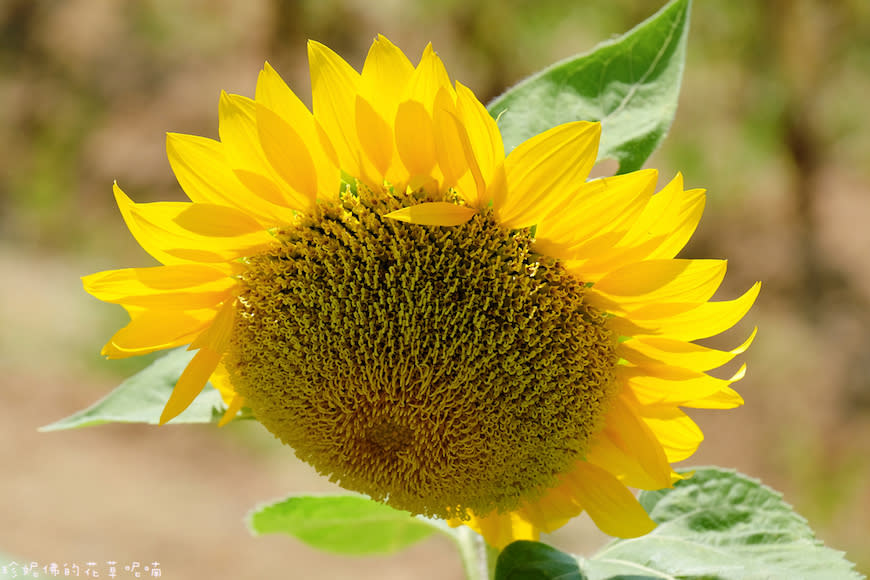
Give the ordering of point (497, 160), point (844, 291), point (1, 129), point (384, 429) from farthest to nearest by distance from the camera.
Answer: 1. point (1, 129)
2. point (844, 291)
3. point (384, 429)
4. point (497, 160)

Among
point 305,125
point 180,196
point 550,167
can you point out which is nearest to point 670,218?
point 550,167

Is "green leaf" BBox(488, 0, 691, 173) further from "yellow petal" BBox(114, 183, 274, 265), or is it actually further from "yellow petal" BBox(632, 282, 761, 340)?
"yellow petal" BBox(114, 183, 274, 265)

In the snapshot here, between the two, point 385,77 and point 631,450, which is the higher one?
point 385,77

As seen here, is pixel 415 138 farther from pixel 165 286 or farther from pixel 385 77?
pixel 165 286

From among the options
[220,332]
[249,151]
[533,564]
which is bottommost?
[533,564]

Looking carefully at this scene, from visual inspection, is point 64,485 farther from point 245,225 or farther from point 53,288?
point 245,225

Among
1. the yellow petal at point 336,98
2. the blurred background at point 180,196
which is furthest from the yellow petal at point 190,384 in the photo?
the blurred background at point 180,196

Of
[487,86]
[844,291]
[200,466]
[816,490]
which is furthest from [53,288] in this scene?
[844,291]
